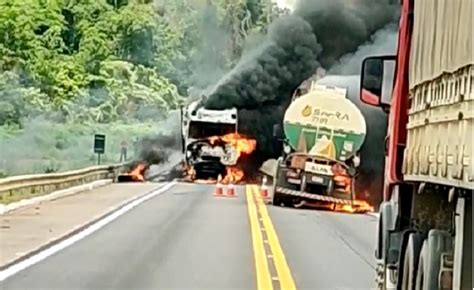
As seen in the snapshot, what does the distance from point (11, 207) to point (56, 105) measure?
26.0 m

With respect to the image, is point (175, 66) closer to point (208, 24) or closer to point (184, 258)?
point (208, 24)

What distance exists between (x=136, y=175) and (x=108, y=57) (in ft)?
41.4

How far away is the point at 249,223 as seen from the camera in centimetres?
2456

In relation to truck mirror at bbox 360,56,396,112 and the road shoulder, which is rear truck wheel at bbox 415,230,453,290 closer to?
truck mirror at bbox 360,56,396,112

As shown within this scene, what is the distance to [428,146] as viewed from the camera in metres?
7.78

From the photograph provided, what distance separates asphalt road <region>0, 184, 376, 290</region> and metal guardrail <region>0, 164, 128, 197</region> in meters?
2.62

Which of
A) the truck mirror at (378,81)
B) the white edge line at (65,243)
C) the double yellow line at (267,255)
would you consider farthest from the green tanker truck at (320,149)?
the truck mirror at (378,81)

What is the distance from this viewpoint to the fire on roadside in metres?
45.9

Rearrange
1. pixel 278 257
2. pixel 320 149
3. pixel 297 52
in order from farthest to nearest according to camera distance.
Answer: pixel 297 52 < pixel 320 149 < pixel 278 257

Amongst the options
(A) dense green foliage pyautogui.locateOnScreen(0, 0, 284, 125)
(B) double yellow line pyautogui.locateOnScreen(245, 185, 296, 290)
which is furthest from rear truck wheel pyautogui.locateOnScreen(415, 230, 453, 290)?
(A) dense green foliage pyautogui.locateOnScreen(0, 0, 284, 125)

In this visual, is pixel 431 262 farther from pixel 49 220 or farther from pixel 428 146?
pixel 49 220

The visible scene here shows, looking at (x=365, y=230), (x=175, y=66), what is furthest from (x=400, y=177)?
(x=175, y=66)

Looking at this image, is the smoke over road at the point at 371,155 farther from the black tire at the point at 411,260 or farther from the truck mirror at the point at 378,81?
the black tire at the point at 411,260

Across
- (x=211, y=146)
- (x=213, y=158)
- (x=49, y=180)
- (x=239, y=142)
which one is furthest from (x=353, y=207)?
(x=239, y=142)
